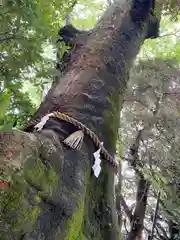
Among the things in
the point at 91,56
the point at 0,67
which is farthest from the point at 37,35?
the point at 91,56

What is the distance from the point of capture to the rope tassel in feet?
5.80

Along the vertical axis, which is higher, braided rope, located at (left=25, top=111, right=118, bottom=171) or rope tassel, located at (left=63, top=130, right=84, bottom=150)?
braided rope, located at (left=25, top=111, right=118, bottom=171)

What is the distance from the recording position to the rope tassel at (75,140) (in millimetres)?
1769

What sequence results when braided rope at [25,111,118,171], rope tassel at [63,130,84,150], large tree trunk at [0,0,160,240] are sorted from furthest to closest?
braided rope at [25,111,118,171] < rope tassel at [63,130,84,150] < large tree trunk at [0,0,160,240]

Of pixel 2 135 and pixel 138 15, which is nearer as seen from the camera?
pixel 2 135

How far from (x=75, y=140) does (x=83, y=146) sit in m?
0.12

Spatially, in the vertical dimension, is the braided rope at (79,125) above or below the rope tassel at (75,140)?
above

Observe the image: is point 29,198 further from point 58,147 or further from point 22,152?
point 58,147

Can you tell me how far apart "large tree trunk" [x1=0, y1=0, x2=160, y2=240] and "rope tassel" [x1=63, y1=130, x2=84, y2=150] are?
0.11ft

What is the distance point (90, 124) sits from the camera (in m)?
2.10

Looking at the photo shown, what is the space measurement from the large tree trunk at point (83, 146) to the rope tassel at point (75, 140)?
3 cm

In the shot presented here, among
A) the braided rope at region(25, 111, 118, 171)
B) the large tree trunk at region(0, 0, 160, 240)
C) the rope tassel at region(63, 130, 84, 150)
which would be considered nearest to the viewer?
the large tree trunk at region(0, 0, 160, 240)

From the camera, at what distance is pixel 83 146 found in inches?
75.0

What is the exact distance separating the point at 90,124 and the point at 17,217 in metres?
0.99
